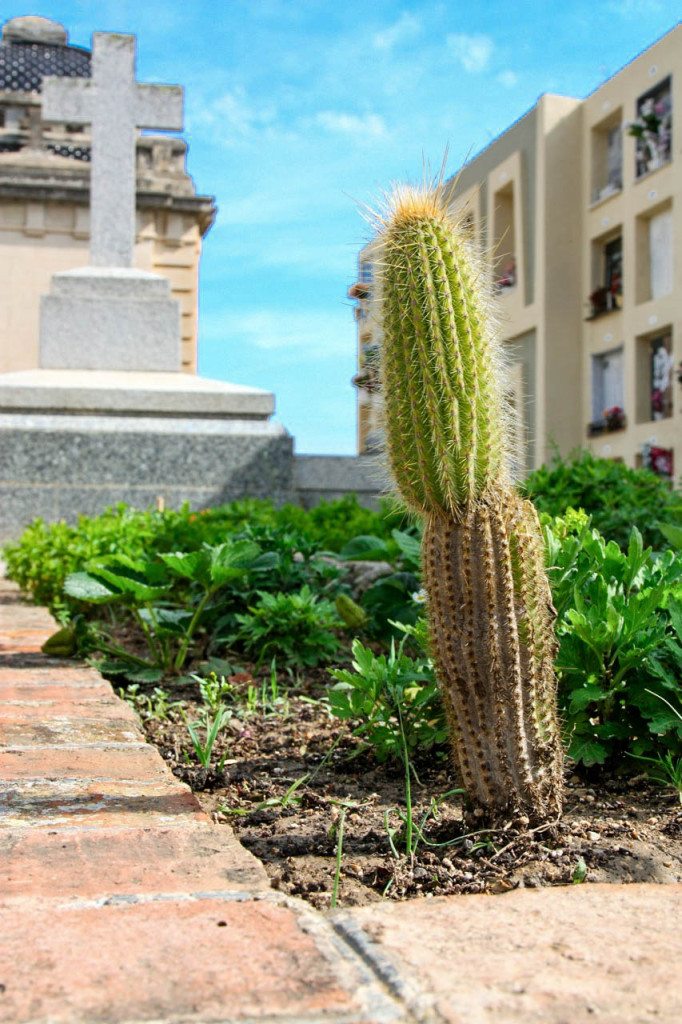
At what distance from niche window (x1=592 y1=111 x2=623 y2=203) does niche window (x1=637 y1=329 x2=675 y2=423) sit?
3466 millimetres

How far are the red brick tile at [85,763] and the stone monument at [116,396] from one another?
16.5 ft

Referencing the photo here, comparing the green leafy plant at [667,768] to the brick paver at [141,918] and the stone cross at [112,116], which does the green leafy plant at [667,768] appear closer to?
the brick paver at [141,918]

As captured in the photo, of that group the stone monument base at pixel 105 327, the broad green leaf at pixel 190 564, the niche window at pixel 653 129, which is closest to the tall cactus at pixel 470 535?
the broad green leaf at pixel 190 564

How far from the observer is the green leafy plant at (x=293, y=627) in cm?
339

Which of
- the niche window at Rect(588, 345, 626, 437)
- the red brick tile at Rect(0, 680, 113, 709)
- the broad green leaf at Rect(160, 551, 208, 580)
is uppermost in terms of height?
the niche window at Rect(588, 345, 626, 437)

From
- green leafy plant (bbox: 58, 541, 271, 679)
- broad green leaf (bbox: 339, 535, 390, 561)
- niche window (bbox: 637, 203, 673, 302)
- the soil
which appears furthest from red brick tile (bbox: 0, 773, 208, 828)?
niche window (bbox: 637, 203, 673, 302)

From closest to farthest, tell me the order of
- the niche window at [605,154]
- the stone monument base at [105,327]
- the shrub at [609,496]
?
the shrub at [609,496] → the stone monument base at [105,327] → the niche window at [605,154]

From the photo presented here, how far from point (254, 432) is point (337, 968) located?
6.38 metres

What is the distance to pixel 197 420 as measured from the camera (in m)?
7.52

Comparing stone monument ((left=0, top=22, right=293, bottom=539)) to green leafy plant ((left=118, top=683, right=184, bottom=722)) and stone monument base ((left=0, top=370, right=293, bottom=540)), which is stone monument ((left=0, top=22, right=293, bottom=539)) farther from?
green leafy plant ((left=118, top=683, right=184, bottom=722))

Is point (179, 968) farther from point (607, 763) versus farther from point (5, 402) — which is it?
point (5, 402)

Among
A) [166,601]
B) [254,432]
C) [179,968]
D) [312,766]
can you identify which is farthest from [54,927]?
[254,432]

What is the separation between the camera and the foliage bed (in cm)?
222

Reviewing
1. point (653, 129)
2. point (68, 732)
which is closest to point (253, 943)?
point (68, 732)
